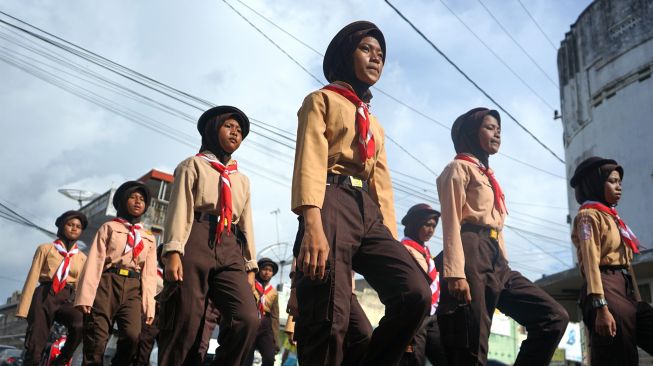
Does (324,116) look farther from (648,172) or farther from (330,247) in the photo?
(648,172)

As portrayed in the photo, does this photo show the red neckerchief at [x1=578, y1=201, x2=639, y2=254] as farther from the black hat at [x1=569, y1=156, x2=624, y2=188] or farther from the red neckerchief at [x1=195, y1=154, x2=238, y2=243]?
the red neckerchief at [x1=195, y1=154, x2=238, y2=243]

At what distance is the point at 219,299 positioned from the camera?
4375mm

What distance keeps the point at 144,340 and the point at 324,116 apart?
569cm

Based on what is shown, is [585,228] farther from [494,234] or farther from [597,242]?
[494,234]

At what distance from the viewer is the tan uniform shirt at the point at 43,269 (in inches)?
288

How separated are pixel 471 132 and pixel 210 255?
2.26m

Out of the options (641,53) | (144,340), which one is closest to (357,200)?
(144,340)

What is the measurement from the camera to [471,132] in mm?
5055

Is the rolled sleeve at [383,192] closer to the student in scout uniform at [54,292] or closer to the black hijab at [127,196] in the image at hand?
the black hijab at [127,196]

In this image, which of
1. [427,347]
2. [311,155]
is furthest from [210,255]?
[427,347]

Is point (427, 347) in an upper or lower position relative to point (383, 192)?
lower

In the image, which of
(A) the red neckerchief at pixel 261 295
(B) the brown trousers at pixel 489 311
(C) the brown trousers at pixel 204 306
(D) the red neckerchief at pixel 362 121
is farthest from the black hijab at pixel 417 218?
(D) the red neckerchief at pixel 362 121

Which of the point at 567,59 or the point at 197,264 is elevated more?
the point at 567,59

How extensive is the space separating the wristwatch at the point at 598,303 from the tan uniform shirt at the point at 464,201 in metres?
0.76
